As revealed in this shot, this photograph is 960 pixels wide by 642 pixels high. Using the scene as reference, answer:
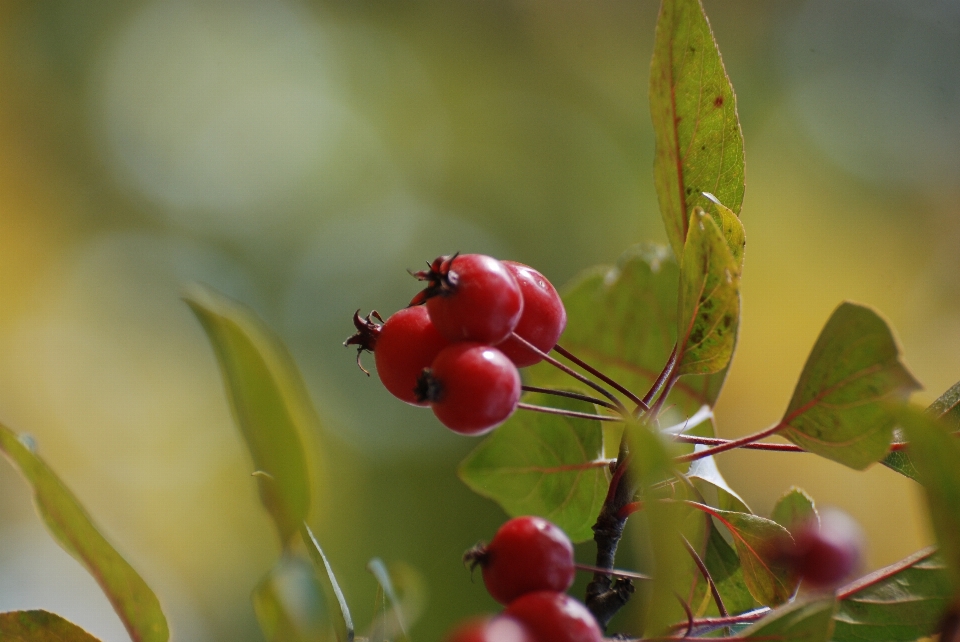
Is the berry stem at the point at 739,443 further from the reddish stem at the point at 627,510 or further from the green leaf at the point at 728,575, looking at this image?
the green leaf at the point at 728,575

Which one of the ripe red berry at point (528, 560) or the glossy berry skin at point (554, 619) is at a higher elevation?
the ripe red berry at point (528, 560)

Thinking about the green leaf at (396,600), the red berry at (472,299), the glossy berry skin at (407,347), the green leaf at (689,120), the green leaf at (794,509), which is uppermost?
the green leaf at (689,120)

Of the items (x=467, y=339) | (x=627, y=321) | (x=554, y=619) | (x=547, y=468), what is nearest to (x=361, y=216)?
(x=627, y=321)

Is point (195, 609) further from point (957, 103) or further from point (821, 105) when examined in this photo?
point (957, 103)

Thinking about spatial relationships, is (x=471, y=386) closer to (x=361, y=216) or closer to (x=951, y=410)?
(x=951, y=410)

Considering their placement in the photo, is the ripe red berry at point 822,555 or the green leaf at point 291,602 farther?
the ripe red berry at point 822,555

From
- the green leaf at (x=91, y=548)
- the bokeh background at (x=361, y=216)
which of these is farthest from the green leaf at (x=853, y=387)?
the bokeh background at (x=361, y=216)

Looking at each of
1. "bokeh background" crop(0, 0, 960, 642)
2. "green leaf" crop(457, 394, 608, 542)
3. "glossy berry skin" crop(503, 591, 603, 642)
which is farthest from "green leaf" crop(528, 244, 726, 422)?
"bokeh background" crop(0, 0, 960, 642)

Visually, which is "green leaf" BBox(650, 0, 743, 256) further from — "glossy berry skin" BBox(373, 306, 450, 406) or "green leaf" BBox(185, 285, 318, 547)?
"green leaf" BBox(185, 285, 318, 547)
